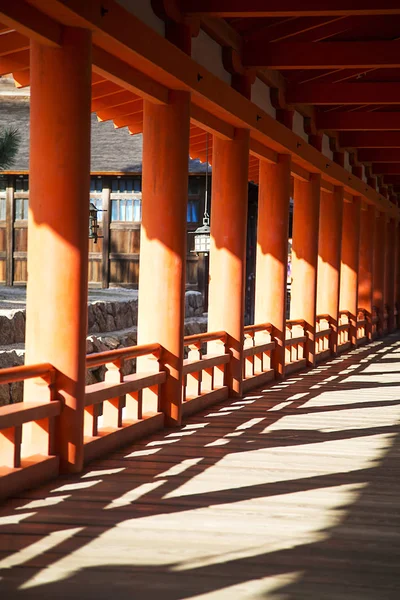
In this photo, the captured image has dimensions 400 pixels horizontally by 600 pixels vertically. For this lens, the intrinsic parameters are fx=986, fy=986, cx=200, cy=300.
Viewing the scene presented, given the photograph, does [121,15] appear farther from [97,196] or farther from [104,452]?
[97,196]

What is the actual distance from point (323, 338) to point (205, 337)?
6663 millimetres

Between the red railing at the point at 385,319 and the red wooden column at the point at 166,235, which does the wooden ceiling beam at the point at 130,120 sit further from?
the red railing at the point at 385,319

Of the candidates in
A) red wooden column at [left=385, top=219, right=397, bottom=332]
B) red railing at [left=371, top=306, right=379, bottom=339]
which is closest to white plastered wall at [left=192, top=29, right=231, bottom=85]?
red railing at [left=371, top=306, right=379, bottom=339]

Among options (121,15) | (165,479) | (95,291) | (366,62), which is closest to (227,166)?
(366,62)

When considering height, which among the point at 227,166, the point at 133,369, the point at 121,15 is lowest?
→ the point at 133,369

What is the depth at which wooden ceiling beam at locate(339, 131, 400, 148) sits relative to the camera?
14102 mm

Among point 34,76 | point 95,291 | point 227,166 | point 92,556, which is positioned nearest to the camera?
point 92,556

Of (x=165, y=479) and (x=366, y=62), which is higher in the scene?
(x=366, y=62)

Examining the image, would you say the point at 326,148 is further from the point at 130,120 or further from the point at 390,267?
the point at 390,267

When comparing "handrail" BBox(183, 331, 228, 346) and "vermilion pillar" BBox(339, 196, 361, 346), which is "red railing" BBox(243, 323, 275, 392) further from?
"vermilion pillar" BBox(339, 196, 361, 346)

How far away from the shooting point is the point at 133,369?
14.9 metres

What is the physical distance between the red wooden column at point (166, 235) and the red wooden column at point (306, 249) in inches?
224

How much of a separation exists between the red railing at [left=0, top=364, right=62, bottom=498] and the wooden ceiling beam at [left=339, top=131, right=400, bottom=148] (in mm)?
9455

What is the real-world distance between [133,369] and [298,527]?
10243 mm
